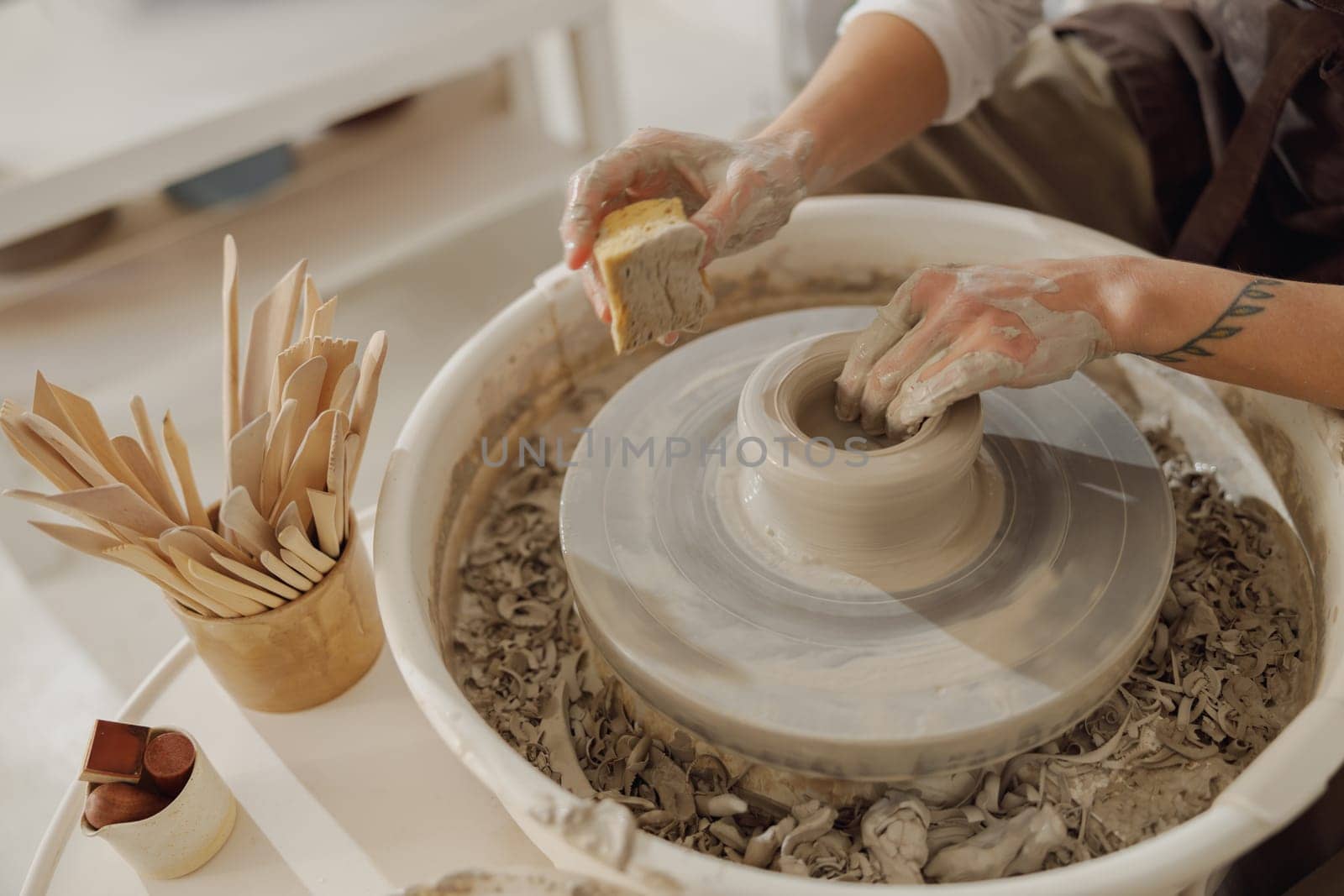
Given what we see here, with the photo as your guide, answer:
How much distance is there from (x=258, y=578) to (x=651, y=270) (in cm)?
64

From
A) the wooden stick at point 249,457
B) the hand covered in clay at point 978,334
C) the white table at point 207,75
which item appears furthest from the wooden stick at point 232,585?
the white table at point 207,75

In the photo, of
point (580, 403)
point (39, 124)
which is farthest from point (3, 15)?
point (580, 403)

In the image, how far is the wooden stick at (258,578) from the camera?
131 cm

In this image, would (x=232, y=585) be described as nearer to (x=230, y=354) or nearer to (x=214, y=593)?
(x=214, y=593)

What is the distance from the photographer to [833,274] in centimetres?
196

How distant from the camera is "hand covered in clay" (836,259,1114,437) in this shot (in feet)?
4.21

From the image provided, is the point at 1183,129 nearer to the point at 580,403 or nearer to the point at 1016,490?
the point at 1016,490

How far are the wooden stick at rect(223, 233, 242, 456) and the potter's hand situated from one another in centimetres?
47

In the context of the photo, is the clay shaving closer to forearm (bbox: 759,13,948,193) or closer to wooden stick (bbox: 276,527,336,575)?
wooden stick (bbox: 276,527,336,575)

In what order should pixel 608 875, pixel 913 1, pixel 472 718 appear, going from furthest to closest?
pixel 913 1 → pixel 472 718 → pixel 608 875

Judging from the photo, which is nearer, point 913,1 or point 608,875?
point 608,875

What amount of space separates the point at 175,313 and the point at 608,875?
7.64ft

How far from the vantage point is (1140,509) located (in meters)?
1.43

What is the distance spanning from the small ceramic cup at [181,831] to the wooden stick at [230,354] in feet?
1.44
